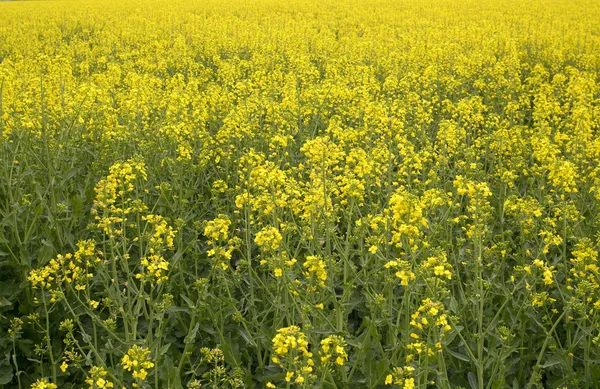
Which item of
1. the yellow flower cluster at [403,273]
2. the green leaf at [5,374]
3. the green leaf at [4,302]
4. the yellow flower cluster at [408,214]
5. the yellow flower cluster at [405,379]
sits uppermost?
the yellow flower cluster at [408,214]

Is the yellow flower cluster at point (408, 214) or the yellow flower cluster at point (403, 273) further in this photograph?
the yellow flower cluster at point (408, 214)

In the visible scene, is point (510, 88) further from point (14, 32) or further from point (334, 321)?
point (14, 32)

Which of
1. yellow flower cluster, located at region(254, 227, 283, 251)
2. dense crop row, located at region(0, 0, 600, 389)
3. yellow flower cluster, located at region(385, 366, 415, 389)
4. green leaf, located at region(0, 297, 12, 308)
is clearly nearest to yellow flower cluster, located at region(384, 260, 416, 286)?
dense crop row, located at region(0, 0, 600, 389)

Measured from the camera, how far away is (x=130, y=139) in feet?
18.7

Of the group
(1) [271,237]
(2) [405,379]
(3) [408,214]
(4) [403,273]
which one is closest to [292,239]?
(1) [271,237]

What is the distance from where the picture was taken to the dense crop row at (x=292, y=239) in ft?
10.7

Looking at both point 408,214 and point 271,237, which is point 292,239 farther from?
point 408,214

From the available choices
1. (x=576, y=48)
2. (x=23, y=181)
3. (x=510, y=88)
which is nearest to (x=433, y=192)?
(x=23, y=181)

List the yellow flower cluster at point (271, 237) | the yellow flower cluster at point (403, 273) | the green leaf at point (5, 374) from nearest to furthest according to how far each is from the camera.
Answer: the yellow flower cluster at point (403, 273) < the yellow flower cluster at point (271, 237) < the green leaf at point (5, 374)

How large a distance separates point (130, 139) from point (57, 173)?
1021 mm

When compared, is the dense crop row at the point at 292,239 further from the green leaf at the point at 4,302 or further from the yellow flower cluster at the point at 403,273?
the yellow flower cluster at the point at 403,273

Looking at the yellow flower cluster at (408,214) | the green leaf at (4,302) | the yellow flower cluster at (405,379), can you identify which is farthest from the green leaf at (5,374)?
the yellow flower cluster at (408,214)

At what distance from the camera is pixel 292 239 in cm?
516

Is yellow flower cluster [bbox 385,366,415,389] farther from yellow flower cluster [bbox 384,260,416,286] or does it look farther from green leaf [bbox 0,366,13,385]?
green leaf [bbox 0,366,13,385]
